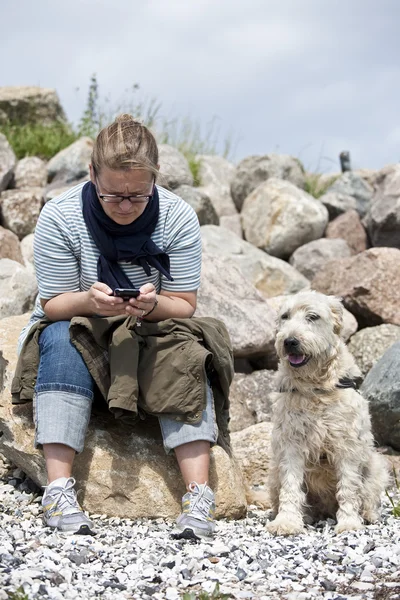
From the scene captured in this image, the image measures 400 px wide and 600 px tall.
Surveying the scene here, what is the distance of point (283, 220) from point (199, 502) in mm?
8383

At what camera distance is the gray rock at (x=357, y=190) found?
14.0 m

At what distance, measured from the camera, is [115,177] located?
15.4ft

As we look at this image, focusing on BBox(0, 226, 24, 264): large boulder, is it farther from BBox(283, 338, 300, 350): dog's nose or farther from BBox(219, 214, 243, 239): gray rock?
BBox(283, 338, 300, 350): dog's nose

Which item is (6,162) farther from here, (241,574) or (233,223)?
(241,574)

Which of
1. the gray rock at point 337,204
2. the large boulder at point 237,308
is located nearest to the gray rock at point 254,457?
the large boulder at point 237,308

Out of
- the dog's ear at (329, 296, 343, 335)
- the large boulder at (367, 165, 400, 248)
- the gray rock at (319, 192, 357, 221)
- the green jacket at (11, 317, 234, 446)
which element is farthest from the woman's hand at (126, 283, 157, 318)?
the gray rock at (319, 192, 357, 221)

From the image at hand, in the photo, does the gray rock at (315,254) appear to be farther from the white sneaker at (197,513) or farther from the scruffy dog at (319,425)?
the white sneaker at (197,513)

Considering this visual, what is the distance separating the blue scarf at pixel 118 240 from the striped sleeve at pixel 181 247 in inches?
4.8

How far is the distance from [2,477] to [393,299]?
5625 mm

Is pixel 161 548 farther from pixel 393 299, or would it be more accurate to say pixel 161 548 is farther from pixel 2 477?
pixel 393 299

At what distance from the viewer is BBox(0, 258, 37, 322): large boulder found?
25.7 ft

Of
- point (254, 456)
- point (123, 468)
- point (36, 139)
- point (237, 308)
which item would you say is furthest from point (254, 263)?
point (123, 468)

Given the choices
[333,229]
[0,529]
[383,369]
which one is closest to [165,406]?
[0,529]

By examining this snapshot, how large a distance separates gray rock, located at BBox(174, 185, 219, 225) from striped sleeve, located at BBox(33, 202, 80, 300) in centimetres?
680
